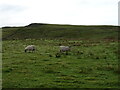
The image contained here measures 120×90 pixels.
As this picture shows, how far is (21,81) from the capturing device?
58.7ft

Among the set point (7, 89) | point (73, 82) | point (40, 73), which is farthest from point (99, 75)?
point (7, 89)

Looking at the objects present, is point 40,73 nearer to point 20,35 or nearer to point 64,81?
point 64,81

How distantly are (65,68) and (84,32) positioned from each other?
82.5m

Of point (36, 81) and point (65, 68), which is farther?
point (65, 68)

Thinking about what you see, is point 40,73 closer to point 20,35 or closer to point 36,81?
point 36,81

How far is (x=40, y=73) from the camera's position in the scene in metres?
20.7

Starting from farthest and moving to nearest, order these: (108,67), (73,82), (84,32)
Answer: (84,32) → (108,67) → (73,82)

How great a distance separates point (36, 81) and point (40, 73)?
Answer: 9.07ft

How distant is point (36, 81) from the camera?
17906 millimetres

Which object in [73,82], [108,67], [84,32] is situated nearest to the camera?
[73,82]

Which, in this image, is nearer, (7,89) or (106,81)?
(7,89)

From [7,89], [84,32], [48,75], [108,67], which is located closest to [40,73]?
[48,75]

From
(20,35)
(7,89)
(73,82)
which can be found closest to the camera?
(7,89)

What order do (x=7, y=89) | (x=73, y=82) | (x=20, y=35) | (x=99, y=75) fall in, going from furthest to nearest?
(x=20, y=35) < (x=99, y=75) < (x=73, y=82) < (x=7, y=89)
